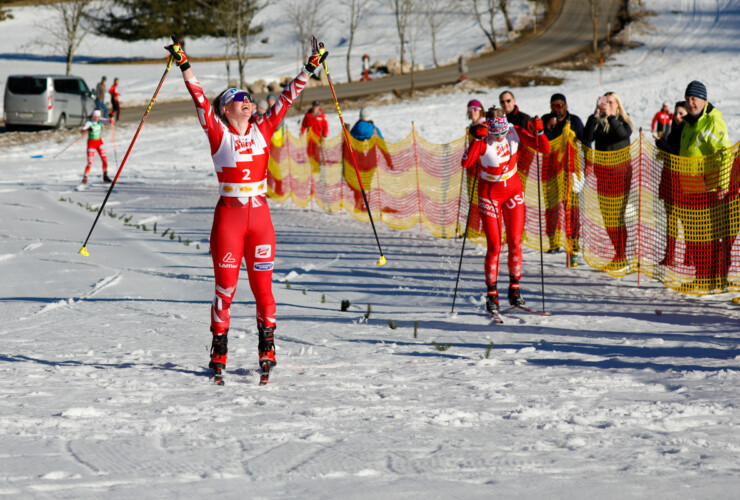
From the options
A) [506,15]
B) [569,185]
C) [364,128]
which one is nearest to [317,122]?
[364,128]

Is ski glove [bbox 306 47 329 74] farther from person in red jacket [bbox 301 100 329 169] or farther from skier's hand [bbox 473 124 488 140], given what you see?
person in red jacket [bbox 301 100 329 169]

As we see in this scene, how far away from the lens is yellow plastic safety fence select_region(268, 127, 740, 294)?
26.2 ft

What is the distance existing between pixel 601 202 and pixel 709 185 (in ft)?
5.74

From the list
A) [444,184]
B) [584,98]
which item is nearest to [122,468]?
[444,184]

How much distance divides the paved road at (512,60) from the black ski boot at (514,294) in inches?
978

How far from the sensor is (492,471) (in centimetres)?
385

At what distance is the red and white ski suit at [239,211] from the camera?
5504 millimetres

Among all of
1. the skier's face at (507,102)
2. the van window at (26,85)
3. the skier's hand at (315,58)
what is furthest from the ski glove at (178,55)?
the van window at (26,85)

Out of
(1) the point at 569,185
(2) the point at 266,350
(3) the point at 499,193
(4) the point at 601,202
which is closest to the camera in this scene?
(2) the point at 266,350

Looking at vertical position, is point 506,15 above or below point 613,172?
above

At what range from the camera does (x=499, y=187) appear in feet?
25.2

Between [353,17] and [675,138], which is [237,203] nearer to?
[675,138]

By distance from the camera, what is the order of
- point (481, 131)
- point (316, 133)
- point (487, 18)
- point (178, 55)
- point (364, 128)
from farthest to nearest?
point (487, 18) < point (316, 133) < point (364, 128) < point (481, 131) < point (178, 55)

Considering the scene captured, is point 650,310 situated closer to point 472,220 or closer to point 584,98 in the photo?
point 472,220
